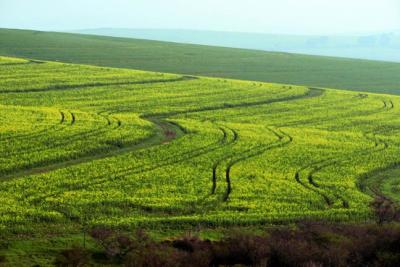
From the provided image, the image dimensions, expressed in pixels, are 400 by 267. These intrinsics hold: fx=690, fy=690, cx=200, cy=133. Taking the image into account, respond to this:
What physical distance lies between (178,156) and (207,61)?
79.0 metres

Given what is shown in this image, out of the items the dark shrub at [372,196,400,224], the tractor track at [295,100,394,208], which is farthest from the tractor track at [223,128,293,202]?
the dark shrub at [372,196,400,224]

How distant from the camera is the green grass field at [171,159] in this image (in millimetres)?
31359

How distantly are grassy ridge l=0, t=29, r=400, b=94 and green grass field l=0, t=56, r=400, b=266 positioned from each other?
3171cm

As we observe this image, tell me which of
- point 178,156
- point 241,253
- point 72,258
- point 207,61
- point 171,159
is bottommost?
point 72,258

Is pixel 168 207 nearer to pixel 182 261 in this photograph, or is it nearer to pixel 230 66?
pixel 182 261

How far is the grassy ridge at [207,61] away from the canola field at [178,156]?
103ft

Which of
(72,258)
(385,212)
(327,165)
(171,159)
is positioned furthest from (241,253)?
(327,165)

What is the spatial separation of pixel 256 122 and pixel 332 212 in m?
27.1

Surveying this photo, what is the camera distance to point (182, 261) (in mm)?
→ 25266

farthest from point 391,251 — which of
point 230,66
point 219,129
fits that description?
point 230,66

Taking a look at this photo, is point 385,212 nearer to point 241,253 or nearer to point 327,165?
point 241,253

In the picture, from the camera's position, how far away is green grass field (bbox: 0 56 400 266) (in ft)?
103

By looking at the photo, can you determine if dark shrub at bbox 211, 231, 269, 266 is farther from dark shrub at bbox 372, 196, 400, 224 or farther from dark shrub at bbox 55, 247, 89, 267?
dark shrub at bbox 372, 196, 400, 224

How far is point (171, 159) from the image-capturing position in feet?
142
